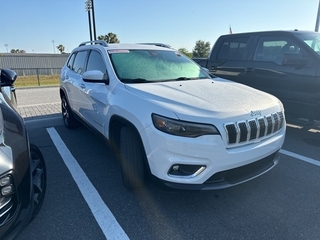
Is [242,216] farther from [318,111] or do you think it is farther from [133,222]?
[318,111]

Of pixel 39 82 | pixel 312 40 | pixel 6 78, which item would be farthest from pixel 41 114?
pixel 39 82

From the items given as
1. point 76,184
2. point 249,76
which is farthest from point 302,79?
point 76,184

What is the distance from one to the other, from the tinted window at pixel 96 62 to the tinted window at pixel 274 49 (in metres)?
3.46

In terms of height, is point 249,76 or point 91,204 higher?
point 249,76

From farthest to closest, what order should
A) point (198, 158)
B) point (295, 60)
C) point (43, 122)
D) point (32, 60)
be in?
point (32, 60), point (43, 122), point (295, 60), point (198, 158)

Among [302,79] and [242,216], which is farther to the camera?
[302,79]

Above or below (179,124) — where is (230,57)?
above

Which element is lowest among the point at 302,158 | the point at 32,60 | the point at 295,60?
the point at 302,158

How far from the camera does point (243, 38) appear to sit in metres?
5.64

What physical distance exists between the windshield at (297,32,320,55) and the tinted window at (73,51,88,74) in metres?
4.20

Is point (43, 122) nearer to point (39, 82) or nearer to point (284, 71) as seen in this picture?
point (284, 71)

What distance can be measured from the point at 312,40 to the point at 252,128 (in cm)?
351

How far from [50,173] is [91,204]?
114cm

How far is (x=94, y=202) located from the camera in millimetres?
2754
